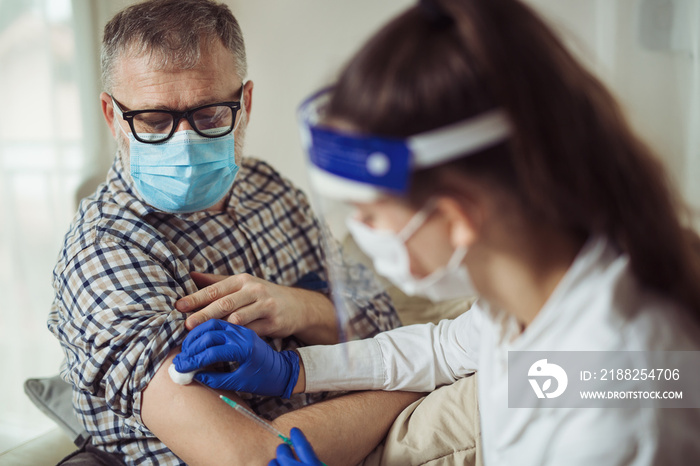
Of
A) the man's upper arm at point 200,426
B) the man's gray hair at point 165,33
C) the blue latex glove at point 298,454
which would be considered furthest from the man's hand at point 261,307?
the man's gray hair at point 165,33

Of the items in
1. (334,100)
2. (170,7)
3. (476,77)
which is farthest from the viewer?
(170,7)

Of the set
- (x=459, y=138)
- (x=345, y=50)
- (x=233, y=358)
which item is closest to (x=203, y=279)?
(x=233, y=358)

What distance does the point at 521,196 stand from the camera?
2.66 feet

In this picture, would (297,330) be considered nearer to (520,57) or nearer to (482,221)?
(482,221)

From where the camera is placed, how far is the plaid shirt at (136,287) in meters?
1.28

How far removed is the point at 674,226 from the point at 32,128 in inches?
98.7

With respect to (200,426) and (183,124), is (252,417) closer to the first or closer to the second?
(200,426)

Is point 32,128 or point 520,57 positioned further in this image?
point 32,128

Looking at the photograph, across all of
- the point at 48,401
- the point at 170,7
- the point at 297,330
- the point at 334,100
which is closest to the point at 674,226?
the point at 334,100

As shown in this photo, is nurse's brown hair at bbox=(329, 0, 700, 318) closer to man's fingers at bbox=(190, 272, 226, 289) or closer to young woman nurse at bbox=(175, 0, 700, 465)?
young woman nurse at bbox=(175, 0, 700, 465)

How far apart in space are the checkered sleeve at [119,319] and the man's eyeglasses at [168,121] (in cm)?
29

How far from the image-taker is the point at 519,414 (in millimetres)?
978

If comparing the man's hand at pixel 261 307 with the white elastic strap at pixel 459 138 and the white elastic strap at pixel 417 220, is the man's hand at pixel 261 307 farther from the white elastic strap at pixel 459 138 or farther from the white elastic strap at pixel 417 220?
the white elastic strap at pixel 459 138

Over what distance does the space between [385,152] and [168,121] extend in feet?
2.96
